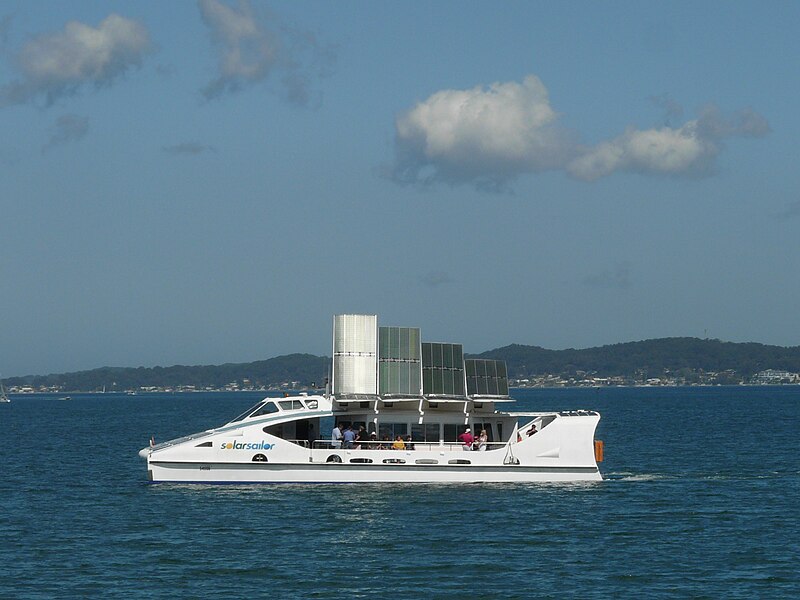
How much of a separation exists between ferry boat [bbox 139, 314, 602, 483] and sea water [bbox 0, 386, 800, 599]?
727 mm

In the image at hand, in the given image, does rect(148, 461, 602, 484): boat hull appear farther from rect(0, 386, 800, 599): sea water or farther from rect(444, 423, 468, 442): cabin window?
rect(444, 423, 468, 442): cabin window

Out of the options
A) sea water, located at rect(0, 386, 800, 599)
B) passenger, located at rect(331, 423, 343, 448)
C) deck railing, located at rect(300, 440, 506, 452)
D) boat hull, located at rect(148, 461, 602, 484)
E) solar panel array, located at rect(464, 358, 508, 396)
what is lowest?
sea water, located at rect(0, 386, 800, 599)

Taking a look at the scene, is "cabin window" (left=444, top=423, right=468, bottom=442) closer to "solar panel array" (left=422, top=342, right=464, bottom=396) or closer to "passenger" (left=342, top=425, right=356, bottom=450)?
"solar panel array" (left=422, top=342, right=464, bottom=396)

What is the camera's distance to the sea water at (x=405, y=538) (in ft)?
107

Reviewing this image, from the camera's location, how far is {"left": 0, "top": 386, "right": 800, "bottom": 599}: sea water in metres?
32.6

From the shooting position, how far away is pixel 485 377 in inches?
2111

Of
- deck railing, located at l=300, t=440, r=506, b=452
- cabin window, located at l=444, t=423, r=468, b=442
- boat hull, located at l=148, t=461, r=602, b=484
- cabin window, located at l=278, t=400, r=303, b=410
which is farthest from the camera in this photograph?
cabin window, located at l=444, t=423, r=468, b=442

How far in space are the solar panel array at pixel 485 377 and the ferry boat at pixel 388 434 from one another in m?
0.07

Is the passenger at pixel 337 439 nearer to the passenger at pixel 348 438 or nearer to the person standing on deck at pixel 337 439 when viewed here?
the person standing on deck at pixel 337 439

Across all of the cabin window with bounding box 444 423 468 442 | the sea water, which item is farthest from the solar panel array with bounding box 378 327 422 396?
the sea water

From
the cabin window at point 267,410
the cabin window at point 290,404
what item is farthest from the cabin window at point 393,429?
the cabin window at point 267,410

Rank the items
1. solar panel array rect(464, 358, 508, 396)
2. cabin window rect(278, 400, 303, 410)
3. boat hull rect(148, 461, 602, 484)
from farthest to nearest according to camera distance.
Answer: solar panel array rect(464, 358, 508, 396) < cabin window rect(278, 400, 303, 410) < boat hull rect(148, 461, 602, 484)

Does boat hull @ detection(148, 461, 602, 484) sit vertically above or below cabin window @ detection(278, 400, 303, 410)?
below

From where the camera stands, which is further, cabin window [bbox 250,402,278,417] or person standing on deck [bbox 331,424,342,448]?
cabin window [bbox 250,402,278,417]
